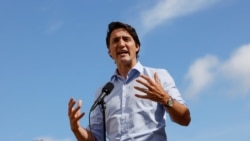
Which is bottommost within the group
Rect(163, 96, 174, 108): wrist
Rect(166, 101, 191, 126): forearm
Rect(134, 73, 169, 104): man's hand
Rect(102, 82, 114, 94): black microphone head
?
Rect(166, 101, 191, 126): forearm

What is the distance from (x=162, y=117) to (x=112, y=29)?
4.32ft

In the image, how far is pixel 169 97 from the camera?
5383 mm

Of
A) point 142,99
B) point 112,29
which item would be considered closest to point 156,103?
point 142,99

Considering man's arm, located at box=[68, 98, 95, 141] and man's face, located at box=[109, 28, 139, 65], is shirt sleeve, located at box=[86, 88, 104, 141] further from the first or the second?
man's face, located at box=[109, 28, 139, 65]

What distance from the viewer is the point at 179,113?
540 cm

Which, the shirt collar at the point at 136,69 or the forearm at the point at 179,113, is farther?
the shirt collar at the point at 136,69

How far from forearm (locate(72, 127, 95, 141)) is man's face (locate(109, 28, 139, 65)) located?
92 centimetres

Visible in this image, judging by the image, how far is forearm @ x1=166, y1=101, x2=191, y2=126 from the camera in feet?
17.7

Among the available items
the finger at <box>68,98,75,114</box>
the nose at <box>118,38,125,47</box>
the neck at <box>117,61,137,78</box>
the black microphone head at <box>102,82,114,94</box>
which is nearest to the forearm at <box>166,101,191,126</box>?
the black microphone head at <box>102,82,114,94</box>

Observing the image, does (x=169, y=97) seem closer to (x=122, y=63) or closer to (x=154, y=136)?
(x=154, y=136)

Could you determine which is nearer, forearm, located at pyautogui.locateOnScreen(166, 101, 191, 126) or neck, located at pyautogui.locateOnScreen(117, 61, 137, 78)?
forearm, located at pyautogui.locateOnScreen(166, 101, 191, 126)


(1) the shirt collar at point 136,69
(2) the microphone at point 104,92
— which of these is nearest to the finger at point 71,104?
(2) the microphone at point 104,92

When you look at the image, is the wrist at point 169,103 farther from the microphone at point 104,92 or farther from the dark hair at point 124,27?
the dark hair at point 124,27

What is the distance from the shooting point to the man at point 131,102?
17.8 feet
